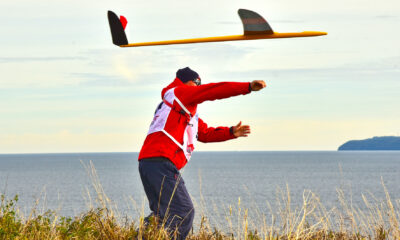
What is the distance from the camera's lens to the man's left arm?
18.5 feet

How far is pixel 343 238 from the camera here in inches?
241

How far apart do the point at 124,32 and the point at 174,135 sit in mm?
1298

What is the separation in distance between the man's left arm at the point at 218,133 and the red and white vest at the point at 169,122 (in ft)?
1.38

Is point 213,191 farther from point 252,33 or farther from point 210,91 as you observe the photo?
point 252,33

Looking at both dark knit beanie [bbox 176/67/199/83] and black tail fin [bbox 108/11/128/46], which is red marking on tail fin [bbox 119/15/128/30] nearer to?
black tail fin [bbox 108/11/128/46]

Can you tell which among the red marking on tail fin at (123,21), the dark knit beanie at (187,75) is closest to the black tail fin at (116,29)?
the red marking on tail fin at (123,21)

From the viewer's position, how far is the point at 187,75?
17.6 ft

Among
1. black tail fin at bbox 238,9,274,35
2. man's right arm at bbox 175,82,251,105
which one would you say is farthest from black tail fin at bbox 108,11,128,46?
black tail fin at bbox 238,9,274,35

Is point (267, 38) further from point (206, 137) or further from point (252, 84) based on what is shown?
point (206, 137)

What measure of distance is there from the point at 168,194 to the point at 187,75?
1.13 m

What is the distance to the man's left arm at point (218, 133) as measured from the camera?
5.63 m

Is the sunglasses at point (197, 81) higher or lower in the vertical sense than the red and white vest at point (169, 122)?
higher

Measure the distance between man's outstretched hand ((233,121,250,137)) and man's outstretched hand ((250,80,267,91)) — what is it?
994 mm

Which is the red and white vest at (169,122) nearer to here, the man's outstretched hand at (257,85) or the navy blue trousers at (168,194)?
the navy blue trousers at (168,194)
